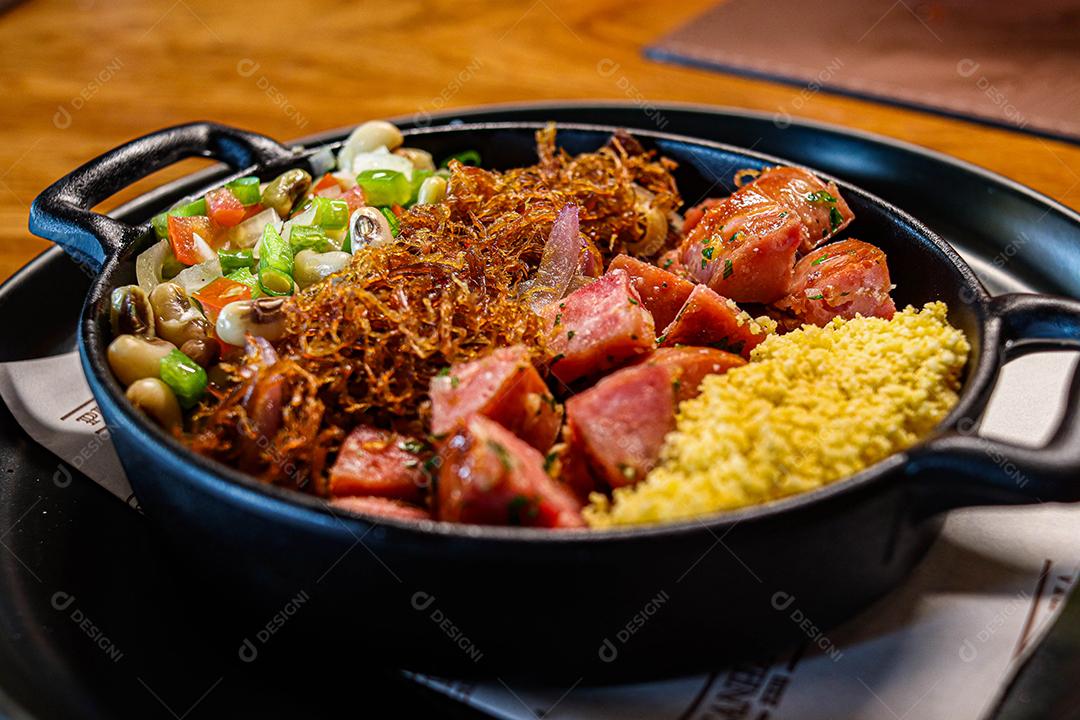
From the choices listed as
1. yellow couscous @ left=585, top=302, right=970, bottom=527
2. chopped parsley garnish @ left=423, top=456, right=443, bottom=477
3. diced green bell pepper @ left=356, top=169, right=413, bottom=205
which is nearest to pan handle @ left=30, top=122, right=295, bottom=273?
diced green bell pepper @ left=356, top=169, right=413, bottom=205

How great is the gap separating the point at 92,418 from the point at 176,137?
647mm

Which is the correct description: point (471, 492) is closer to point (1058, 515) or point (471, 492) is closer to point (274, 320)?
point (274, 320)

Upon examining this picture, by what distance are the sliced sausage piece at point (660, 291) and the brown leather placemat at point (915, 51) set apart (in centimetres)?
174

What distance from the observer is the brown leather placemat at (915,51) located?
3154mm

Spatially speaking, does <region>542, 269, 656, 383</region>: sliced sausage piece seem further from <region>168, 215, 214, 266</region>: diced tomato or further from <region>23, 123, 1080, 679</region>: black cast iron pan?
<region>168, 215, 214, 266</region>: diced tomato

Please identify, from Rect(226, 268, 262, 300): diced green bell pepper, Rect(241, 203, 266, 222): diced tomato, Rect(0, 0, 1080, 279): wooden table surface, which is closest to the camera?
Rect(226, 268, 262, 300): diced green bell pepper

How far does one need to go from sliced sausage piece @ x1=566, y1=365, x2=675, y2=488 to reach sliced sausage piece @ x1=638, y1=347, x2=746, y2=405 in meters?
0.06

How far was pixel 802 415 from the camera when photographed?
4.25ft

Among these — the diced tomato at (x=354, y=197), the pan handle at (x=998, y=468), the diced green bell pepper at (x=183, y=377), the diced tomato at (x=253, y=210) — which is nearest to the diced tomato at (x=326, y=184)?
the diced tomato at (x=354, y=197)

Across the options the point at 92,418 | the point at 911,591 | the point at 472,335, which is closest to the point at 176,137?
the point at 92,418

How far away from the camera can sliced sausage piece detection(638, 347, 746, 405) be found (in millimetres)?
1428

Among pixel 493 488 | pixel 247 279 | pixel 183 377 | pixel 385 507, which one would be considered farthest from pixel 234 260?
pixel 493 488

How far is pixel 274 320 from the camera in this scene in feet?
5.11

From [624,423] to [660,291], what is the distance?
1.68 feet
